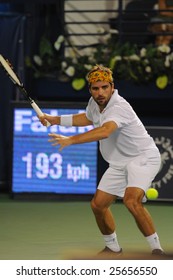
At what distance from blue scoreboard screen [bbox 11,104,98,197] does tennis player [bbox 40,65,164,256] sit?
157 inches

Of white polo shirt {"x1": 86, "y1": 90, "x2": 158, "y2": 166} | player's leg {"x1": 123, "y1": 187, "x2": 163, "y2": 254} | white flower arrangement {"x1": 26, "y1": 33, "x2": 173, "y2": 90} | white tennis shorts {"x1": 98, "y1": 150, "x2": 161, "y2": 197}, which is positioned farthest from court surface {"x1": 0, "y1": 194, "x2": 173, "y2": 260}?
white flower arrangement {"x1": 26, "y1": 33, "x2": 173, "y2": 90}

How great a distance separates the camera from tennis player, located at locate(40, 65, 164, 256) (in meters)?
10.1

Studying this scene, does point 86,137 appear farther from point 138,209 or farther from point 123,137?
point 138,209

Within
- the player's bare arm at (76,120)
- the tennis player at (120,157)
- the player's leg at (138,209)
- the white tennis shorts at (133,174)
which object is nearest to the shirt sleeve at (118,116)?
the tennis player at (120,157)

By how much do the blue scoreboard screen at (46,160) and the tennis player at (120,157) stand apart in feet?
13.1

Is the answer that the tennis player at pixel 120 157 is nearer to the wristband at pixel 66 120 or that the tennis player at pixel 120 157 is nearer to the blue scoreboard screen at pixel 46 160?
the wristband at pixel 66 120

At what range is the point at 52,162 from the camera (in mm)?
14617

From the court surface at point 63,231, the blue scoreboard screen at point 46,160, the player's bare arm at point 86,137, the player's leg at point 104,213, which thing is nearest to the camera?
the player's bare arm at point 86,137

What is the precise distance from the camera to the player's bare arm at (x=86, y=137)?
968 centimetres

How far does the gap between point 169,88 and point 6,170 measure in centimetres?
255

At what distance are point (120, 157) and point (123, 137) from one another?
0.65 ft

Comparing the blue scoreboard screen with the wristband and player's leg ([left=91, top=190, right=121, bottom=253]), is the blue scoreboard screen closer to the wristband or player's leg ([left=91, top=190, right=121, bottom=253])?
the wristband
